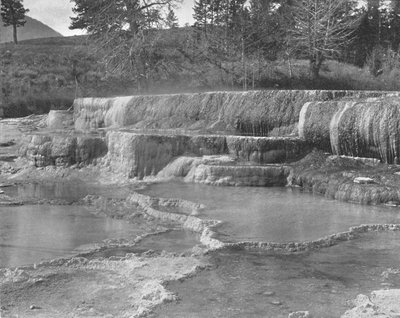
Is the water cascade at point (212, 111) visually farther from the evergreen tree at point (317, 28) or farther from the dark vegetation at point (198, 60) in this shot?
the evergreen tree at point (317, 28)

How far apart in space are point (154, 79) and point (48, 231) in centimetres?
2294

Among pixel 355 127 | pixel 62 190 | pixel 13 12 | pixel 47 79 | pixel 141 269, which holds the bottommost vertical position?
pixel 62 190

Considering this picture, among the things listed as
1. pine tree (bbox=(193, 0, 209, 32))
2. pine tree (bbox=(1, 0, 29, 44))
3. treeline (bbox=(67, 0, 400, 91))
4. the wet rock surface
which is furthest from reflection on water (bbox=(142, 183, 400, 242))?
pine tree (bbox=(1, 0, 29, 44))

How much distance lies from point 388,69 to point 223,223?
24.1 meters

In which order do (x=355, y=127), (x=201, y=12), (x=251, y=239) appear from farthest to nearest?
(x=201, y=12) < (x=355, y=127) < (x=251, y=239)

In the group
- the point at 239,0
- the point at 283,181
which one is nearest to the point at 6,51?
the point at 239,0

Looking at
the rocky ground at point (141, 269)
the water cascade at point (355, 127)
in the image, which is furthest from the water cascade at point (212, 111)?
the rocky ground at point (141, 269)

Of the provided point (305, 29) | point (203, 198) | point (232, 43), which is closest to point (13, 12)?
point (232, 43)

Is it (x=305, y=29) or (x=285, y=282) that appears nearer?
(x=285, y=282)

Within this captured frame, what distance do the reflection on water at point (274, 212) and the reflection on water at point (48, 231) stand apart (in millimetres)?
1578

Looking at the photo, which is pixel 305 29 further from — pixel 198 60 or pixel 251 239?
pixel 251 239

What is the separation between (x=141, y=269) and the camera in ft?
20.2

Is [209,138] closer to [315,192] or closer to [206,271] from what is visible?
[315,192]

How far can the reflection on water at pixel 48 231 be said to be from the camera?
7.01 meters
